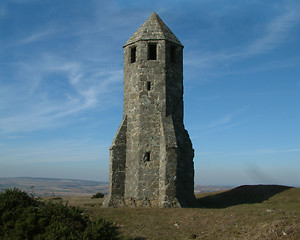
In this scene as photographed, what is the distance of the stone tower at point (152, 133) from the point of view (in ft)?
64.3

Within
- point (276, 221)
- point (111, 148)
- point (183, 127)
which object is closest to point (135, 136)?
point (111, 148)

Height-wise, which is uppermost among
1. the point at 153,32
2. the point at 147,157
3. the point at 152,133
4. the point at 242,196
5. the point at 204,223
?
the point at 153,32

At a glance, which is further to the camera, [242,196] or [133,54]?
[242,196]

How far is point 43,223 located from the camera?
41.4ft

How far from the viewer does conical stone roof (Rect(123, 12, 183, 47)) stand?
21.4 metres

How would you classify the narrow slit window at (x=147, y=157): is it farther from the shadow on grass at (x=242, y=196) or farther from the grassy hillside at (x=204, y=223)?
the shadow on grass at (x=242, y=196)

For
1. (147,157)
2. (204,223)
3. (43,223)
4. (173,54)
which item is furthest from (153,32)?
(43,223)

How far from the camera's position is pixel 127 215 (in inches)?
670

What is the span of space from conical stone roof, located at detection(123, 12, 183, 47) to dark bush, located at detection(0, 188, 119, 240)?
40.1 feet

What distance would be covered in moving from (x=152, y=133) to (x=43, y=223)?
9425mm

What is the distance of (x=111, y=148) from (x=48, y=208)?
7.64 metres

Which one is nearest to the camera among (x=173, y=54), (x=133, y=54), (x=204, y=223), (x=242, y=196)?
(x=204, y=223)

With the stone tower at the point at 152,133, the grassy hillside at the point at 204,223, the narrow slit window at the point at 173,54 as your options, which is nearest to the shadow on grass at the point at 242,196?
the stone tower at the point at 152,133

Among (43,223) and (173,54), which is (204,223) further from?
(173,54)
